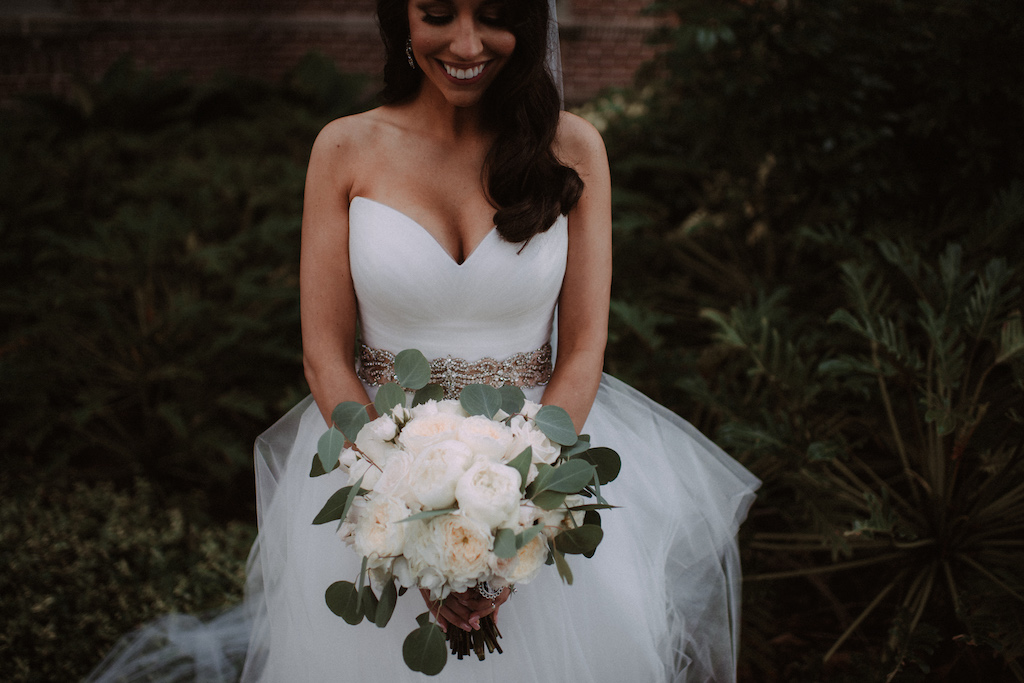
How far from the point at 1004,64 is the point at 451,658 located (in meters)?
3.14

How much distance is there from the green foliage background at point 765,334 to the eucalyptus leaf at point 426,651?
134cm

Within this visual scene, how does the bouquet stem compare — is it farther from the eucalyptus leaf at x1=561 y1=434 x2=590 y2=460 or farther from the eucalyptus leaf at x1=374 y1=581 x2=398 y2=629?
the eucalyptus leaf at x1=561 y1=434 x2=590 y2=460

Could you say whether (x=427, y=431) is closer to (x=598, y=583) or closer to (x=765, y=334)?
(x=598, y=583)

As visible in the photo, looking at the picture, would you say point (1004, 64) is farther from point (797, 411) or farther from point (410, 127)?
point (410, 127)

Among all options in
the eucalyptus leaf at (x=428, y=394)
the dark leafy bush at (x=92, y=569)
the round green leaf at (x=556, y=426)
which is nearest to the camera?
the round green leaf at (x=556, y=426)

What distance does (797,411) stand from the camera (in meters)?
2.45

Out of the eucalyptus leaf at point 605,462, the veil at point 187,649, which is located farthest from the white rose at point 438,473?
the veil at point 187,649

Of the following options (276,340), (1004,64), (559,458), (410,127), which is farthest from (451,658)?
(1004,64)

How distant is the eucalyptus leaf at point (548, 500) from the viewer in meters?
1.29

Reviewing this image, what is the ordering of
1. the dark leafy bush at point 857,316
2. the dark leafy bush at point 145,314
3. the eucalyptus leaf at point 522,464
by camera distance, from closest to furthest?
the eucalyptus leaf at point 522,464
the dark leafy bush at point 857,316
the dark leafy bush at point 145,314

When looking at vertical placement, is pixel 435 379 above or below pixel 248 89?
above

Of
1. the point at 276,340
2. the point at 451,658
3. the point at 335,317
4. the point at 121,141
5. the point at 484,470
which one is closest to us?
the point at 484,470

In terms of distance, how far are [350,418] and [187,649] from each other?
5.27 feet

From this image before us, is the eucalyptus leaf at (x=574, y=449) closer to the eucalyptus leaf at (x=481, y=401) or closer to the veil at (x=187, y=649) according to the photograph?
the eucalyptus leaf at (x=481, y=401)
